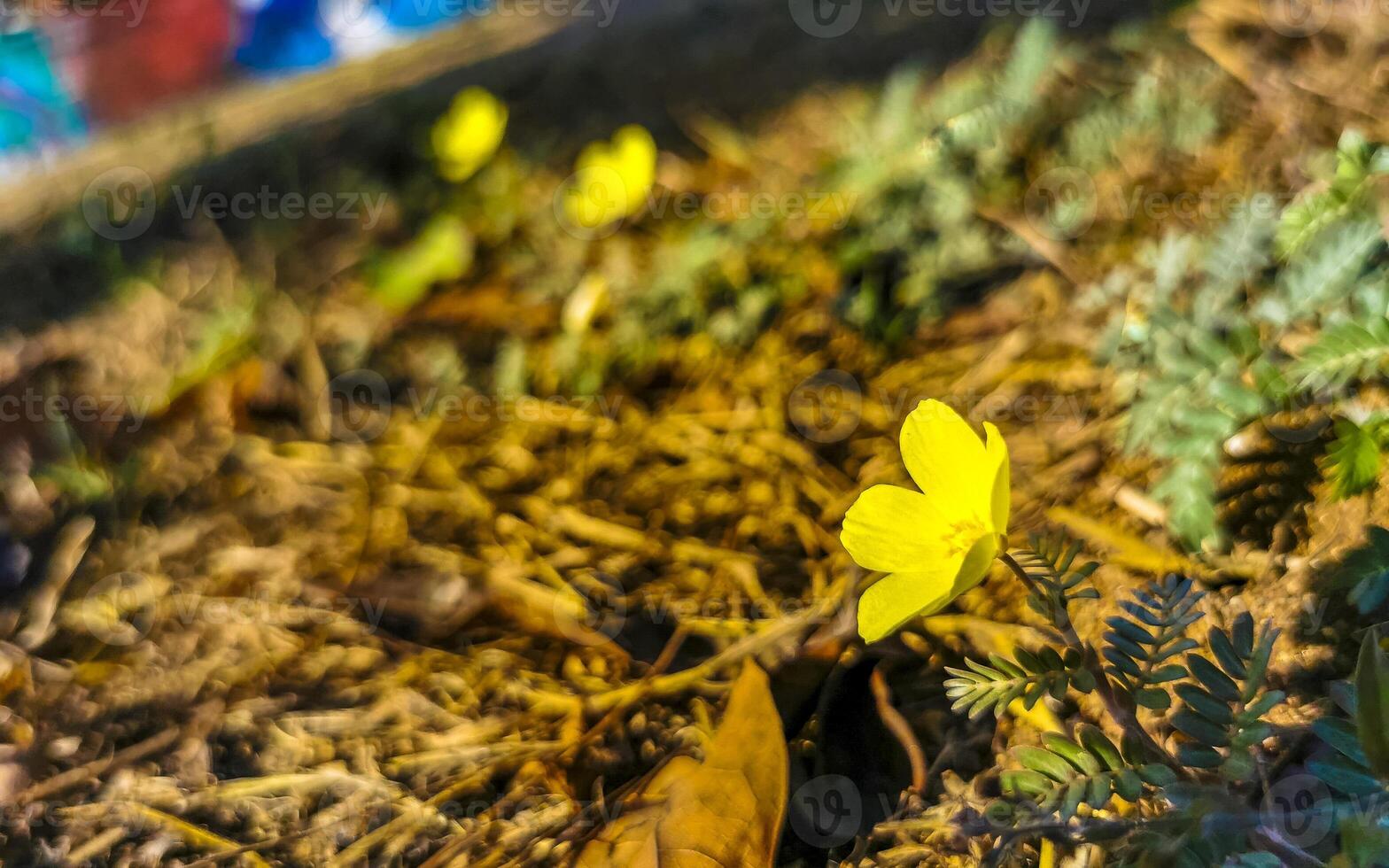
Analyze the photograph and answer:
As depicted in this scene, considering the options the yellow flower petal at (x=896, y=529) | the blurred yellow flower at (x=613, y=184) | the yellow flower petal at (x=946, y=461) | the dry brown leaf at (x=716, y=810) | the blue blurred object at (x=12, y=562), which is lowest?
the blue blurred object at (x=12, y=562)

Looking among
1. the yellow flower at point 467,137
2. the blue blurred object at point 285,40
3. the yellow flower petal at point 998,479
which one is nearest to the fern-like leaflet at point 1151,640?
the yellow flower petal at point 998,479

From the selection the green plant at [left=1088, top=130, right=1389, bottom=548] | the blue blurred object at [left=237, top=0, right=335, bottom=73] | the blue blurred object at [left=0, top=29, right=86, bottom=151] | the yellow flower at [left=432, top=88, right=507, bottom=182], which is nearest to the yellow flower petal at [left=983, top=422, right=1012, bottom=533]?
the green plant at [left=1088, top=130, right=1389, bottom=548]

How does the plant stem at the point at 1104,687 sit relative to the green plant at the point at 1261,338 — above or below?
below

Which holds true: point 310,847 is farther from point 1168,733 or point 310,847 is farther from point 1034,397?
point 1034,397

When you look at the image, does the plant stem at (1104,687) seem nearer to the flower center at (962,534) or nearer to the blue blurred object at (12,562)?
the flower center at (962,534)

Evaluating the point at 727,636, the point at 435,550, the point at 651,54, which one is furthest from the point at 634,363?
the point at 651,54

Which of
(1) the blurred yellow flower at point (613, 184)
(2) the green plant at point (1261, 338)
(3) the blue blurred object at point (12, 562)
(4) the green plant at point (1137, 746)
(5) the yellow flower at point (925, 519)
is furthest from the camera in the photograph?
(1) the blurred yellow flower at point (613, 184)

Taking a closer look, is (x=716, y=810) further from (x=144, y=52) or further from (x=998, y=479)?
(x=144, y=52)
